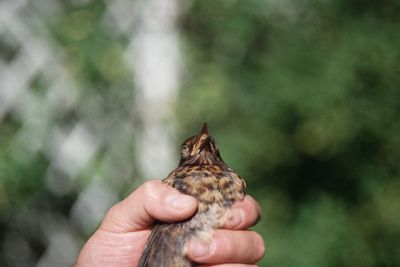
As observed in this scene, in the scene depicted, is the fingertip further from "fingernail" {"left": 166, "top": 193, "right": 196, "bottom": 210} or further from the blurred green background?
the blurred green background

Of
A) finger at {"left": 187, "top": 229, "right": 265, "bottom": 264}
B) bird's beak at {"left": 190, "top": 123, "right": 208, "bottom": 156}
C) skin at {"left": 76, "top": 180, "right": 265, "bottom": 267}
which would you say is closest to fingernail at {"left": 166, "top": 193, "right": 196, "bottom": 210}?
skin at {"left": 76, "top": 180, "right": 265, "bottom": 267}

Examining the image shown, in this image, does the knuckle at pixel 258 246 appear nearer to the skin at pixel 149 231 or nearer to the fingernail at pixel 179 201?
the skin at pixel 149 231

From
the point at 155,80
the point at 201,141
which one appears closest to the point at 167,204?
the point at 201,141

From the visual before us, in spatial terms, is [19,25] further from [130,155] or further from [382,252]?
[382,252]

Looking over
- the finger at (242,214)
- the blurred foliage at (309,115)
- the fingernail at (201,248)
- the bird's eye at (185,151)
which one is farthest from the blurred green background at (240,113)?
the fingernail at (201,248)

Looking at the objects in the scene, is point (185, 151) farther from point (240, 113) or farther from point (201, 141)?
point (240, 113)
